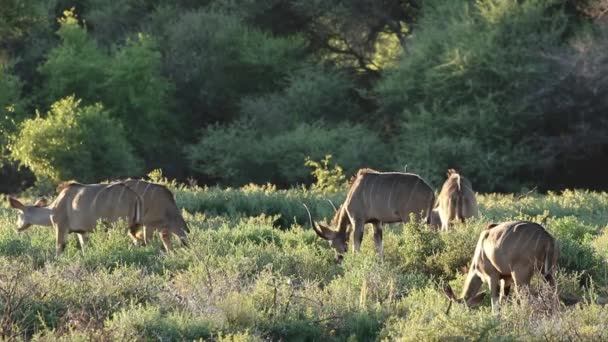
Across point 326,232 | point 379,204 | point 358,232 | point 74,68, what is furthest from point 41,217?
point 74,68

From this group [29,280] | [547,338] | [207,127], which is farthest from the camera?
[207,127]

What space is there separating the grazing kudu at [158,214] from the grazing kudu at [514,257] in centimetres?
449

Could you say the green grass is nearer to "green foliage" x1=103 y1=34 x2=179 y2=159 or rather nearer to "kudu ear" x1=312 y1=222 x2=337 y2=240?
"kudu ear" x1=312 y1=222 x2=337 y2=240

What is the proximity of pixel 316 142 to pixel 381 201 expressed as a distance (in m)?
17.5

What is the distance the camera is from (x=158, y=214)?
1434cm

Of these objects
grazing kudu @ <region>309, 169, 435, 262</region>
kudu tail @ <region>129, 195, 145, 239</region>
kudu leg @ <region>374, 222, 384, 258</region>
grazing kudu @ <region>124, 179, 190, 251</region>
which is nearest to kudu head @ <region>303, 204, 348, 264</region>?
grazing kudu @ <region>309, 169, 435, 262</region>

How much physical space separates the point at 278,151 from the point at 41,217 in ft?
57.9

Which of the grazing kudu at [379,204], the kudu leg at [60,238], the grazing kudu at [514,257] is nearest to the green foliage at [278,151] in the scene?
the grazing kudu at [379,204]

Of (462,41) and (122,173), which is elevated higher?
(462,41)

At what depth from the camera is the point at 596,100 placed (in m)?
30.0

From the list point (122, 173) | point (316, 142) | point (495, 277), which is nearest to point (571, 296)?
point (495, 277)

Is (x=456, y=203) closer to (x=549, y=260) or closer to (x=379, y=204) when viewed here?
(x=379, y=204)

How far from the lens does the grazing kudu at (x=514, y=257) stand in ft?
34.3

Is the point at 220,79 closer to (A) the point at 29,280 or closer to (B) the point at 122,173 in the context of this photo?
(B) the point at 122,173
